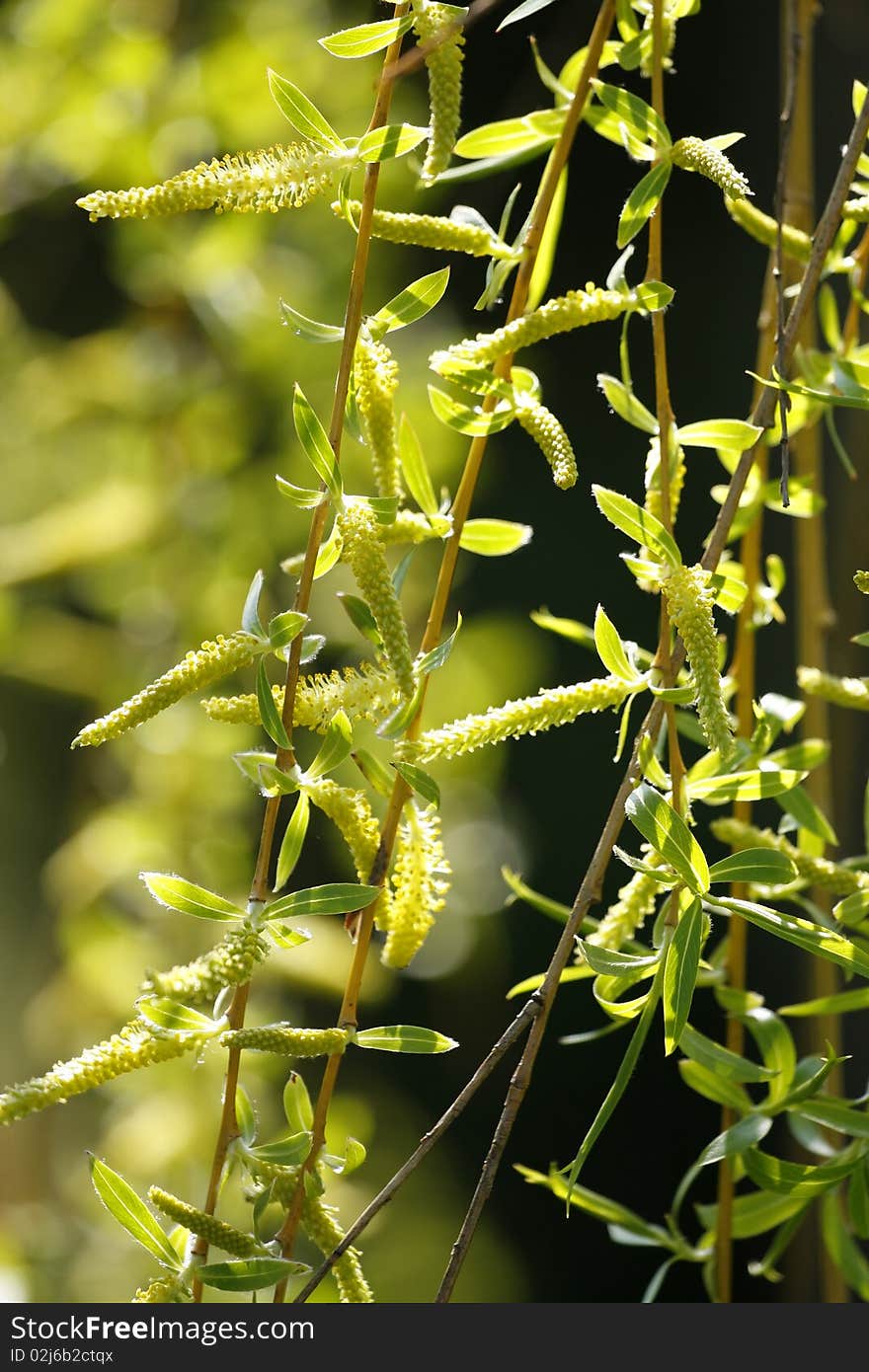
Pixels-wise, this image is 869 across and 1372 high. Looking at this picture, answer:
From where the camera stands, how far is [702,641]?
0.26 meters

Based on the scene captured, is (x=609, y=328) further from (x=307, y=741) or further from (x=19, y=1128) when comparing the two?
(x=19, y=1128)

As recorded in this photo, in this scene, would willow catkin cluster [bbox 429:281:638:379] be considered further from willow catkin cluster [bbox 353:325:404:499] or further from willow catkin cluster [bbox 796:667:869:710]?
willow catkin cluster [bbox 796:667:869:710]

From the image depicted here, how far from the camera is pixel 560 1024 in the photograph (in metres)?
1.15

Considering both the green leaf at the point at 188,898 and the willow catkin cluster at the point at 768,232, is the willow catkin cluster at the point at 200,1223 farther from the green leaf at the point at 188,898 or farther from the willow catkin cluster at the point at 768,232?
the willow catkin cluster at the point at 768,232

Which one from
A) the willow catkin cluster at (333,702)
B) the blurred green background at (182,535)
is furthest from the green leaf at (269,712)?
the blurred green background at (182,535)

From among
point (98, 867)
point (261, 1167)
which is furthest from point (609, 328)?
point (261, 1167)

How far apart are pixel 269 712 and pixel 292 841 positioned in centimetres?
4

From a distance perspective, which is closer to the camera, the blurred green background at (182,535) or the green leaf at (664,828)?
the green leaf at (664,828)

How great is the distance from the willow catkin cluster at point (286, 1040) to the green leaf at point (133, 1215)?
6 cm

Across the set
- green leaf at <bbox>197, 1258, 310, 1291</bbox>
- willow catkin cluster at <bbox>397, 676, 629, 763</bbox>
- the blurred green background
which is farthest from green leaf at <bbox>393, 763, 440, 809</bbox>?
the blurred green background

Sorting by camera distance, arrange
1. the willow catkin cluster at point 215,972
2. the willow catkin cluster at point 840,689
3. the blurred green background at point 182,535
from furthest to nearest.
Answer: the blurred green background at point 182,535, the willow catkin cluster at point 840,689, the willow catkin cluster at point 215,972

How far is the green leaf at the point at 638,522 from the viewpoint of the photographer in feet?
0.90

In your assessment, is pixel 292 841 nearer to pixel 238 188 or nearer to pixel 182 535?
pixel 238 188

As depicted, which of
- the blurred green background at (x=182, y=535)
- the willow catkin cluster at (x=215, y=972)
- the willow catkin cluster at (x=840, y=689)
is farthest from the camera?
the blurred green background at (x=182, y=535)
